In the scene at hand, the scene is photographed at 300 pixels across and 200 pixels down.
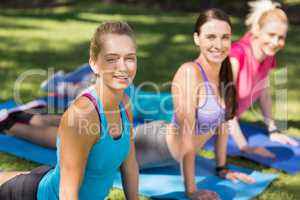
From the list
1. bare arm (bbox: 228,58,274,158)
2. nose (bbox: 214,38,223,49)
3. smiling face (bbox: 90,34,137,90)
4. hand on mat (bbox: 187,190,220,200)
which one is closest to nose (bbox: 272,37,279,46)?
bare arm (bbox: 228,58,274,158)

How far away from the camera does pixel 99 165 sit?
2438mm

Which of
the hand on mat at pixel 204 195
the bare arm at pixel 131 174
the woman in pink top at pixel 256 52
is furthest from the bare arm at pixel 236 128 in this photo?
the bare arm at pixel 131 174

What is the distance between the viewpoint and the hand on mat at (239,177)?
3.71 metres

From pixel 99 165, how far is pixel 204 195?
1102 mm

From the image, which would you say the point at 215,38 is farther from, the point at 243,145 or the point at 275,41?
the point at 243,145

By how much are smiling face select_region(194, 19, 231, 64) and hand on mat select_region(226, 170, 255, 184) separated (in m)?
0.94

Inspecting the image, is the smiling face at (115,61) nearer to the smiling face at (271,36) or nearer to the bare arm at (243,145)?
the smiling face at (271,36)

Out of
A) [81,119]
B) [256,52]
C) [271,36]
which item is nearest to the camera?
[81,119]

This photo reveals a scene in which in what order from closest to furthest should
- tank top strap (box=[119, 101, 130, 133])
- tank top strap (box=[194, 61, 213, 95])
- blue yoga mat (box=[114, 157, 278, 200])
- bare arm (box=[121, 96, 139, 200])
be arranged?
tank top strap (box=[119, 101, 130, 133]) → bare arm (box=[121, 96, 139, 200]) → tank top strap (box=[194, 61, 213, 95]) → blue yoga mat (box=[114, 157, 278, 200])

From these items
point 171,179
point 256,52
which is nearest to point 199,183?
point 171,179

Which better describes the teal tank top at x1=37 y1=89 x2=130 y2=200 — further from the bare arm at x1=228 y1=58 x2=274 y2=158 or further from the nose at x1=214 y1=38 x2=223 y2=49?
the bare arm at x1=228 y1=58 x2=274 y2=158

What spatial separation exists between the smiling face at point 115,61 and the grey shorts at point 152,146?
55.1 inches

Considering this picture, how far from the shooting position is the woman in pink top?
12.9 feet

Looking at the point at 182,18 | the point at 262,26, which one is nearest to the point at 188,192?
the point at 262,26
